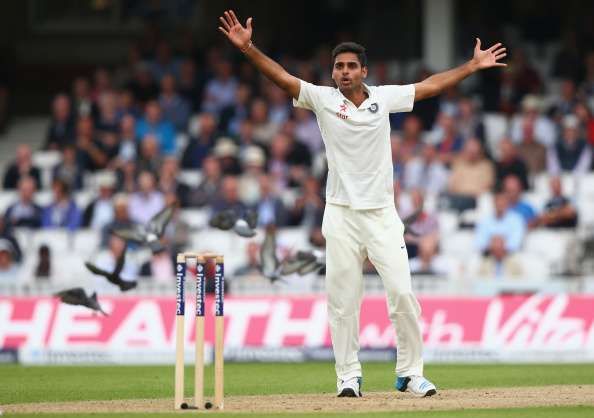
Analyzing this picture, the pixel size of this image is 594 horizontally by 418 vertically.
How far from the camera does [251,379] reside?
12.3 metres

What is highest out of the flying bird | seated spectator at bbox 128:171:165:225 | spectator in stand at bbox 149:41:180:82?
spectator in stand at bbox 149:41:180:82

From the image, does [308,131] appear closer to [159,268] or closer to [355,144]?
[159,268]

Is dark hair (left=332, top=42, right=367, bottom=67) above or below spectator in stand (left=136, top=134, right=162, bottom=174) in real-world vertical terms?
below

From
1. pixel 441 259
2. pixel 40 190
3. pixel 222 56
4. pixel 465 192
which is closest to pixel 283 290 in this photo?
pixel 441 259

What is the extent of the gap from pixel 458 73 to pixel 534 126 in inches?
371

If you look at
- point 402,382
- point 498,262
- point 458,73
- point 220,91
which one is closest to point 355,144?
point 458,73

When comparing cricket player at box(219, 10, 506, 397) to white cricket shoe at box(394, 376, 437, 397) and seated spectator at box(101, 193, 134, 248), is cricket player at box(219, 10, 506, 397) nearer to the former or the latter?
white cricket shoe at box(394, 376, 437, 397)

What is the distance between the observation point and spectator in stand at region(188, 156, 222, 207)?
706 inches

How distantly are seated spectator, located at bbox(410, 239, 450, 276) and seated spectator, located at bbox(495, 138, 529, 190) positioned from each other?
169cm

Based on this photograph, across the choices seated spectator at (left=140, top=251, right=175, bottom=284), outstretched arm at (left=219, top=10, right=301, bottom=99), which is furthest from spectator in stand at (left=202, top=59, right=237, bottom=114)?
outstretched arm at (left=219, top=10, right=301, bottom=99)

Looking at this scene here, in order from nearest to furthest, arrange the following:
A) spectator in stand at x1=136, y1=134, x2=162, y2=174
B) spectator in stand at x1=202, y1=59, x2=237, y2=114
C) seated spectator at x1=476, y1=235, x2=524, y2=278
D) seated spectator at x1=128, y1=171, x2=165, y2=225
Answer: seated spectator at x1=476, y1=235, x2=524, y2=278 → seated spectator at x1=128, y1=171, x2=165, y2=225 → spectator in stand at x1=136, y1=134, x2=162, y2=174 → spectator in stand at x1=202, y1=59, x2=237, y2=114

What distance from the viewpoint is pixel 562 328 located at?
1440 centimetres

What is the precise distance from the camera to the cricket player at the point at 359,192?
31.5ft

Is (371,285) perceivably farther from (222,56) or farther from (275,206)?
(222,56)
